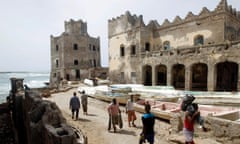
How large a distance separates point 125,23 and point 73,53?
63.9 ft

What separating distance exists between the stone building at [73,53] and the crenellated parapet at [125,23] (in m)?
14.1

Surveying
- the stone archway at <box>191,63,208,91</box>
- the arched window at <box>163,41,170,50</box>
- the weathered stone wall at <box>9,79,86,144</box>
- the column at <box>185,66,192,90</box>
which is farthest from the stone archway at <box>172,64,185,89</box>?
the weathered stone wall at <box>9,79,86,144</box>

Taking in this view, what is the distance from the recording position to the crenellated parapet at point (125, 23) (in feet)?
78.8

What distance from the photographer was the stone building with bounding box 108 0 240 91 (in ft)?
53.8

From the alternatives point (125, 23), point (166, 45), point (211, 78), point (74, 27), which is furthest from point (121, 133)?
point (74, 27)

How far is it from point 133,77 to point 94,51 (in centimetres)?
2355

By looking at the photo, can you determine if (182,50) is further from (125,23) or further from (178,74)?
(125,23)

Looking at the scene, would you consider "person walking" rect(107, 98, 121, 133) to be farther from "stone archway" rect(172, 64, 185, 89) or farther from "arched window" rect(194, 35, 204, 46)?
"stone archway" rect(172, 64, 185, 89)

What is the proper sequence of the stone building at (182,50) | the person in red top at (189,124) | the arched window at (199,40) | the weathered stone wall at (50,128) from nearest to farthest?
1. the weathered stone wall at (50,128)
2. the person in red top at (189,124)
3. the stone building at (182,50)
4. the arched window at (199,40)

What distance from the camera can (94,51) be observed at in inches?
1791

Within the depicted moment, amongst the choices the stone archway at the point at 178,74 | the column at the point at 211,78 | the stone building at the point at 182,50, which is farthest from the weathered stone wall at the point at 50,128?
the stone archway at the point at 178,74

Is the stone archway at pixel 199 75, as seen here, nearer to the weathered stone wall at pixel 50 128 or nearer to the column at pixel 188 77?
the column at pixel 188 77

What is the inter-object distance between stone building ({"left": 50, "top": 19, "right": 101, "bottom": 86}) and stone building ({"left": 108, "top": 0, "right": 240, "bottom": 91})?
1511 centimetres

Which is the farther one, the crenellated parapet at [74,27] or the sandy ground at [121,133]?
the crenellated parapet at [74,27]
